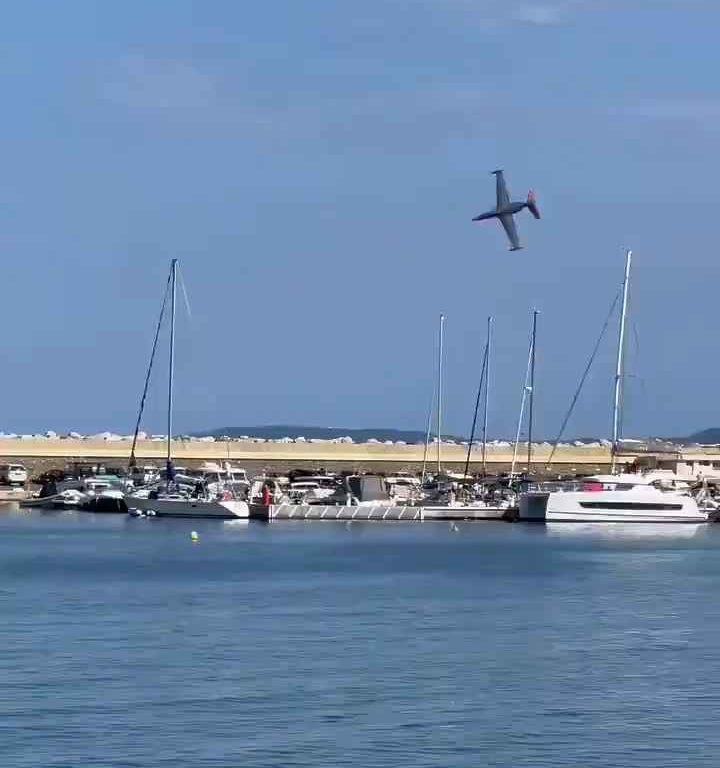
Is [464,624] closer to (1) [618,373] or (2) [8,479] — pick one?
(1) [618,373]

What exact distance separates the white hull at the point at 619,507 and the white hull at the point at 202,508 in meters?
15.3

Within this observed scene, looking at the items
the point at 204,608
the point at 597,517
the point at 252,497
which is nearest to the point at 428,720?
the point at 204,608

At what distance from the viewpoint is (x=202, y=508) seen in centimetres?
9694

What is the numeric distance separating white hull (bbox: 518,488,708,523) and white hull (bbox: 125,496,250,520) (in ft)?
50.2

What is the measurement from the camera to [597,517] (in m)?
91.2

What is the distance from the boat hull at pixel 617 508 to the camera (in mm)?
90625

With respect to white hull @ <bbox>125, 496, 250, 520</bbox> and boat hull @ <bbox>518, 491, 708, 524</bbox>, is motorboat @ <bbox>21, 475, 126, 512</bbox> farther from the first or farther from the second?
boat hull @ <bbox>518, 491, 708, 524</bbox>

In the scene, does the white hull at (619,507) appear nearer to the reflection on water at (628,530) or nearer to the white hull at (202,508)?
the reflection on water at (628,530)

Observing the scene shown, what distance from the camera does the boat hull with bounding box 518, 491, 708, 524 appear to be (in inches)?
3568

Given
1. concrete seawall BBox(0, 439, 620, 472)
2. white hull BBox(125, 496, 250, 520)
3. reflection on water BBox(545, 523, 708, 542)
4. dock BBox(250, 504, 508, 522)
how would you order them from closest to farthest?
reflection on water BBox(545, 523, 708, 542) → white hull BBox(125, 496, 250, 520) → dock BBox(250, 504, 508, 522) → concrete seawall BBox(0, 439, 620, 472)

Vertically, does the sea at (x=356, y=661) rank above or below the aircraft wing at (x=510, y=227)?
below

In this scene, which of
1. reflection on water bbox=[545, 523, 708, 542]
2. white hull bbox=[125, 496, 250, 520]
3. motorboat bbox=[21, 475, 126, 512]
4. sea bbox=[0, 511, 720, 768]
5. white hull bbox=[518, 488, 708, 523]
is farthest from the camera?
motorboat bbox=[21, 475, 126, 512]

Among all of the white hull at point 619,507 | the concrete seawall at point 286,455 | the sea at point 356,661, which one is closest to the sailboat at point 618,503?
the white hull at point 619,507

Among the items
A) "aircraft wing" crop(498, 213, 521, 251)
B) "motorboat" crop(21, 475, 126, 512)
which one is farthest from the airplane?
"motorboat" crop(21, 475, 126, 512)
